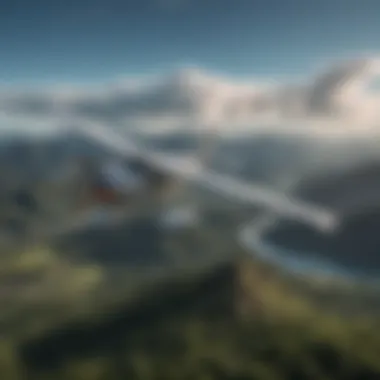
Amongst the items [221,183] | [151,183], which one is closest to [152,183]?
[151,183]

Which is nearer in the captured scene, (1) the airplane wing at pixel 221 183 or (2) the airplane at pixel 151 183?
(1) the airplane wing at pixel 221 183

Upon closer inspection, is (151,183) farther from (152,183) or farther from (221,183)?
(221,183)

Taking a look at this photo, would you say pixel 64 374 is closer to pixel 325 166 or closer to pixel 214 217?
pixel 214 217

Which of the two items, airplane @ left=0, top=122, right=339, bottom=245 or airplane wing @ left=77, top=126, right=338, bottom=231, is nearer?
airplane wing @ left=77, top=126, right=338, bottom=231

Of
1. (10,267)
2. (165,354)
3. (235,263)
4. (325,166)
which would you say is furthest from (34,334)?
(325,166)

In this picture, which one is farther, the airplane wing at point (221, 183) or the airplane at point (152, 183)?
the airplane at point (152, 183)

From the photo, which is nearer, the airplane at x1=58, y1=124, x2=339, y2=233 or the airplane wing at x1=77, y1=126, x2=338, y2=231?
the airplane wing at x1=77, y1=126, x2=338, y2=231
